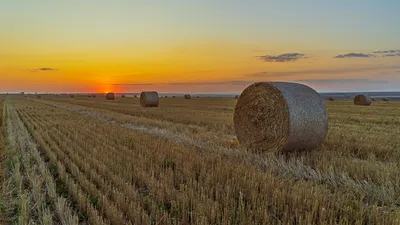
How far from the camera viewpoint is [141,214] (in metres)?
4.02

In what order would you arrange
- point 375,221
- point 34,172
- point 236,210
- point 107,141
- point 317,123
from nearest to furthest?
point 375,221, point 236,210, point 34,172, point 317,123, point 107,141

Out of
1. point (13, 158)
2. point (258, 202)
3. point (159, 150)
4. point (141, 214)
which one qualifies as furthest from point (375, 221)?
point (13, 158)

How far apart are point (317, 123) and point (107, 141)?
5.92 m

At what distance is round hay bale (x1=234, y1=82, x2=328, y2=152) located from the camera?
7.95 meters

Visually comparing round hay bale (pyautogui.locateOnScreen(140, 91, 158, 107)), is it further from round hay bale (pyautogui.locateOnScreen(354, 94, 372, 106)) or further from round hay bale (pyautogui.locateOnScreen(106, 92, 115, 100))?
round hay bale (pyautogui.locateOnScreen(106, 92, 115, 100))

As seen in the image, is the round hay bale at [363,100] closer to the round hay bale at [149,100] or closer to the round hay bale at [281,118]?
the round hay bale at [149,100]

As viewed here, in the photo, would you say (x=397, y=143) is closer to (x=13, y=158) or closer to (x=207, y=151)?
(x=207, y=151)

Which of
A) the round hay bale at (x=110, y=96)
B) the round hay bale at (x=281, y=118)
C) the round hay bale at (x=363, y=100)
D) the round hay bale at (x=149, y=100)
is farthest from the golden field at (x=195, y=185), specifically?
the round hay bale at (x=110, y=96)

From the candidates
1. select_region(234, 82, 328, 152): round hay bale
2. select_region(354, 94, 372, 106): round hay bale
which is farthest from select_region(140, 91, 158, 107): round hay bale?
select_region(354, 94, 372, 106): round hay bale

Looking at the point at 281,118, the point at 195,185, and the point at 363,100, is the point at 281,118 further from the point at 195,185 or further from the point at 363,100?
the point at 363,100

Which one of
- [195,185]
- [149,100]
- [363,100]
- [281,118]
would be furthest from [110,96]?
[195,185]

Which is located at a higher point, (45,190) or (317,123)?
(317,123)

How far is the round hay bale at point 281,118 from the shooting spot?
7.95m

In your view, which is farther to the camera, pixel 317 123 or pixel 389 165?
pixel 317 123
